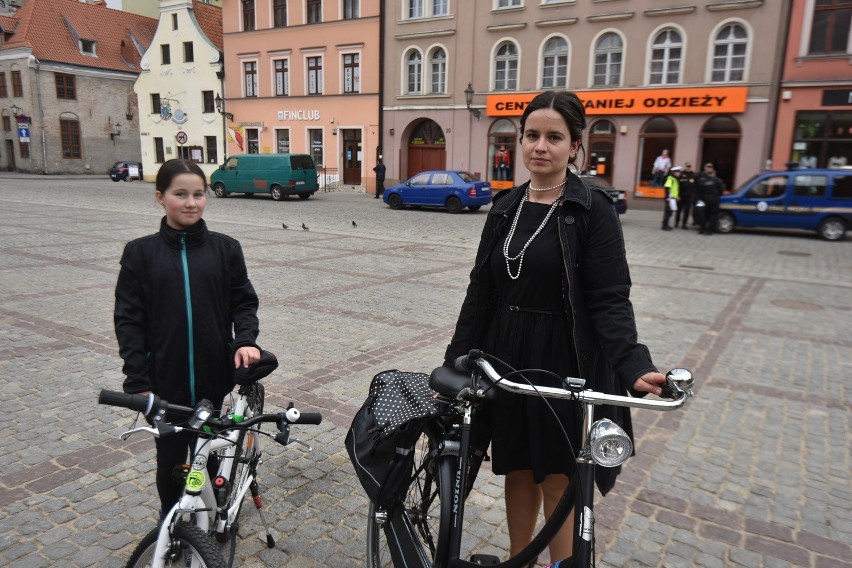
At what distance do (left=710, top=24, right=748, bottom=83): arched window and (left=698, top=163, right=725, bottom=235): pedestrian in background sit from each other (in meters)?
7.68

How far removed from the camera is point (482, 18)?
26.4 m

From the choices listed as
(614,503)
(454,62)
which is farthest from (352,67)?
(614,503)

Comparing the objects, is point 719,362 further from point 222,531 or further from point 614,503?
point 222,531

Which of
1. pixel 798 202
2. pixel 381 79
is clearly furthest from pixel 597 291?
pixel 381 79

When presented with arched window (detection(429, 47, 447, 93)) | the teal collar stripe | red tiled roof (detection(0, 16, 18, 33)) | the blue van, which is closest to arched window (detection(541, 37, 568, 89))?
arched window (detection(429, 47, 447, 93))

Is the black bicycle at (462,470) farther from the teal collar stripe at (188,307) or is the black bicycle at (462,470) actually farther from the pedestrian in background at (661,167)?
the pedestrian in background at (661,167)

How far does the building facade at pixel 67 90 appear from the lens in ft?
146

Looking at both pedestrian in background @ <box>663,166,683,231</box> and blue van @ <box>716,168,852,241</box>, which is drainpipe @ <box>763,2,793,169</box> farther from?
pedestrian in background @ <box>663,166,683,231</box>

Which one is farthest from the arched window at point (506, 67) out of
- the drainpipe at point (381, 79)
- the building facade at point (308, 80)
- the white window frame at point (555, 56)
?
the building facade at point (308, 80)

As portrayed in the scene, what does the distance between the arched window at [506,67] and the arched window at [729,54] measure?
7559 mm

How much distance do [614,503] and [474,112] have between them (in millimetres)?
24888

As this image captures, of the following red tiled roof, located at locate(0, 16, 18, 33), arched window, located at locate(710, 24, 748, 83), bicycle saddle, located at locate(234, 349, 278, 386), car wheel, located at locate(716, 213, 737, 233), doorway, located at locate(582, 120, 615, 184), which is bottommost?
car wheel, located at locate(716, 213, 737, 233)

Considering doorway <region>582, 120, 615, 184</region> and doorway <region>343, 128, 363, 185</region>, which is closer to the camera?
doorway <region>582, 120, 615, 184</region>

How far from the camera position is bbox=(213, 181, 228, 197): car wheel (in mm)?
27131
